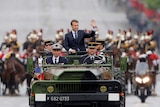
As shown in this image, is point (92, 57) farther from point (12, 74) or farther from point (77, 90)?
point (12, 74)

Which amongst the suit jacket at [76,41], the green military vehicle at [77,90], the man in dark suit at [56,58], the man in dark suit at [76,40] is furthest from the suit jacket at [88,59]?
the suit jacket at [76,41]

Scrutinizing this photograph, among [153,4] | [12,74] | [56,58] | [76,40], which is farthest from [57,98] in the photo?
[153,4]

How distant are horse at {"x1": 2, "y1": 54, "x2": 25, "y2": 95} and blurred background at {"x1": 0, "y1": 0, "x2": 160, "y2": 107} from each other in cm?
4122

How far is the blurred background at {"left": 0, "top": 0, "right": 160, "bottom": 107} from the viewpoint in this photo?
8744cm

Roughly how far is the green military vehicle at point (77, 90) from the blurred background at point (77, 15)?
58.6 m

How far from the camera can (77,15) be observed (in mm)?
97688

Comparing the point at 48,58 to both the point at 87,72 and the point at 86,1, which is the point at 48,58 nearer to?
the point at 87,72

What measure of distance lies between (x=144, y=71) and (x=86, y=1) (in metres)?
85.2

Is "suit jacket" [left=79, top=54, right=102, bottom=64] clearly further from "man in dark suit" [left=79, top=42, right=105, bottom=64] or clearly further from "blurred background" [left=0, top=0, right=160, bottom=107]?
"blurred background" [left=0, top=0, right=160, bottom=107]

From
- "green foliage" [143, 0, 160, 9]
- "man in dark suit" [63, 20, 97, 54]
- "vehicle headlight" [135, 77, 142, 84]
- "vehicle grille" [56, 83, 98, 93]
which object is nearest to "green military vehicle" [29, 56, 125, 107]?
"vehicle grille" [56, 83, 98, 93]

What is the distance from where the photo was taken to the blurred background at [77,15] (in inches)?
3442

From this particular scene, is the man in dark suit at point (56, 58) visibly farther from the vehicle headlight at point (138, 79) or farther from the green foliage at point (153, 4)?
the green foliage at point (153, 4)

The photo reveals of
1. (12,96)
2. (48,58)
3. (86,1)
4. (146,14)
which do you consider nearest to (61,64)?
(48,58)

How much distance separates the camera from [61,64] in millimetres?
20266
